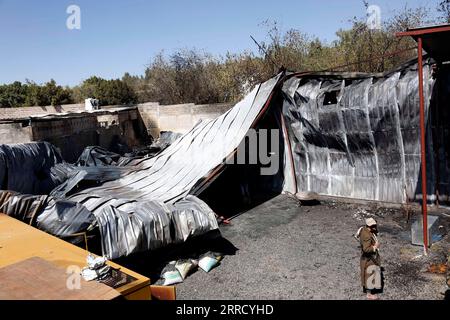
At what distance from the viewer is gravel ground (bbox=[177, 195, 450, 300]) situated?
5.53 metres

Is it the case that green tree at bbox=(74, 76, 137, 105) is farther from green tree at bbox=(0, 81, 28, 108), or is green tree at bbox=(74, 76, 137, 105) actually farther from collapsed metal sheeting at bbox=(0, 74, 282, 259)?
collapsed metal sheeting at bbox=(0, 74, 282, 259)

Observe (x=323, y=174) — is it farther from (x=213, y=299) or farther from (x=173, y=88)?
(x=173, y=88)

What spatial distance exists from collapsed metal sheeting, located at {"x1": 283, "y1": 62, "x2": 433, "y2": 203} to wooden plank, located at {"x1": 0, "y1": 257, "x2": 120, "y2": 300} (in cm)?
723

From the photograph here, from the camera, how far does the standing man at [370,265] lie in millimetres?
5273

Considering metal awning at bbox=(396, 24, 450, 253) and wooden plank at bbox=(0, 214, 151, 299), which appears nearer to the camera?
wooden plank at bbox=(0, 214, 151, 299)

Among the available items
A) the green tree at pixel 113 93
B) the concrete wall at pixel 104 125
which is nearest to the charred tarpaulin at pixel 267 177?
the concrete wall at pixel 104 125

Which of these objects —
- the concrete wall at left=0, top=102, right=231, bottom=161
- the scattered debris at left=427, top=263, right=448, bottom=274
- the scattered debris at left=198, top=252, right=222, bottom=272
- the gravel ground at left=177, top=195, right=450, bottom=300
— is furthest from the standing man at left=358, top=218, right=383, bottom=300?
the concrete wall at left=0, top=102, right=231, bottom=161

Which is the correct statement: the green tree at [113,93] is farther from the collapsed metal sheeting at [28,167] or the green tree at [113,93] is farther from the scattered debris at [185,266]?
the scattered debris at [185,266]

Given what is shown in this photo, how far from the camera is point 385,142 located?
28.0ft

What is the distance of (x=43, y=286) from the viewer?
117 inches

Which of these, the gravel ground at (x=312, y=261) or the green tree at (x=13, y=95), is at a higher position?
the green tree at (x=13, y=95)

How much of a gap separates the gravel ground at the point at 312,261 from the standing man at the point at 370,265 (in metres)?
0.15
